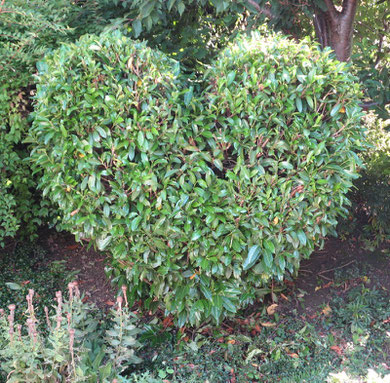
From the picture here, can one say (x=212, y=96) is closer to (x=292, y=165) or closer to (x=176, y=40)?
(x=292, y=165)

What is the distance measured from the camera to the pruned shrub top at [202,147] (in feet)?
8.98

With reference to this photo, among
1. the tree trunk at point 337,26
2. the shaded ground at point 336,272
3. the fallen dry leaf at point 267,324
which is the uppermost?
the tree trunk at point 337,26

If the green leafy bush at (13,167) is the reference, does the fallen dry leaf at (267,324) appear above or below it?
below

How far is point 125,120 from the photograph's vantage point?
273cm

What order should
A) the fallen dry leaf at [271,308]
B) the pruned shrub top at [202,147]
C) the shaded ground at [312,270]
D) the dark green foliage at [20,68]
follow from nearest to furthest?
the pruned shrub top at [202,147] < the dark green foliage at [20,68] < the fallen dry leaf at [271,308] < the shaded ground at [312,270]

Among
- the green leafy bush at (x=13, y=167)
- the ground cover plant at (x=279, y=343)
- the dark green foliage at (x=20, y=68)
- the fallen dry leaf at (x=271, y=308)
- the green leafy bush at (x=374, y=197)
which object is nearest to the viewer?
the ground cover plant at (x=279, y=343)

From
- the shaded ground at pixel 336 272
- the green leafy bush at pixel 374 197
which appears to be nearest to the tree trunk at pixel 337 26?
the green leafy bush at pixel 374 197

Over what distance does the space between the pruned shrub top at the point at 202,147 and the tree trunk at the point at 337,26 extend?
0.99 m

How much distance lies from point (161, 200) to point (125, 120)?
53 centimetres

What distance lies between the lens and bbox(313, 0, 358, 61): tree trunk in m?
3.59

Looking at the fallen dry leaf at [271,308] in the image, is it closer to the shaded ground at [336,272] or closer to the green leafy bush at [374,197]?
the shaded ground at [336,272]

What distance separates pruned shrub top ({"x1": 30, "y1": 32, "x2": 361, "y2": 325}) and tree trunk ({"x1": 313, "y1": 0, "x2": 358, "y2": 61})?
0.99m

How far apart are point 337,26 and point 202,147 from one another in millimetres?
1759

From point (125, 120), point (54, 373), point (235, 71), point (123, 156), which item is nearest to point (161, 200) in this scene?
point (123, 156)
